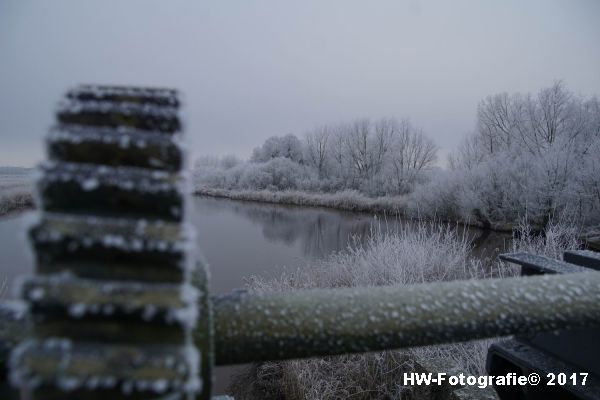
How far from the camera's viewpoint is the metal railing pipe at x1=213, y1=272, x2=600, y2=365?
57 centimetres

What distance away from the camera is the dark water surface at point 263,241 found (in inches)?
330

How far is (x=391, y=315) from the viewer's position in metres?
0.61

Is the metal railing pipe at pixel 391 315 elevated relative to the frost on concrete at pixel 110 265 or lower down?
lower down

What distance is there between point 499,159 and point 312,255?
10.8m

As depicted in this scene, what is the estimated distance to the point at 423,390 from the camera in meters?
2.88

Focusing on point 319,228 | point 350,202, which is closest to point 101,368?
point 319,228

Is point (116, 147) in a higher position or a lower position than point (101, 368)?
higher

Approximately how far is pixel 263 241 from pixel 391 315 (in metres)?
12.7

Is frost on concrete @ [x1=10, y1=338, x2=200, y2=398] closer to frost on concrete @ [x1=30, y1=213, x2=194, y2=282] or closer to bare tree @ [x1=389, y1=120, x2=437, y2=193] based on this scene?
frost on concrete @ [x1=30, y1=213, x2=194, y2=282]

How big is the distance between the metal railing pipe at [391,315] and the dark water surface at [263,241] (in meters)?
4.75

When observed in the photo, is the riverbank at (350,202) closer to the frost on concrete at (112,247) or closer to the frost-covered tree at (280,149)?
the frost-covered tree at (280,149)

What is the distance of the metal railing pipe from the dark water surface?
4.75 meters

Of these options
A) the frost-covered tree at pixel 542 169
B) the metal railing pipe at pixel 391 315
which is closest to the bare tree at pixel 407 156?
the frost-covered tree at pixel 542 169

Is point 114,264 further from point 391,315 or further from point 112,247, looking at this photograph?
point 391,315
